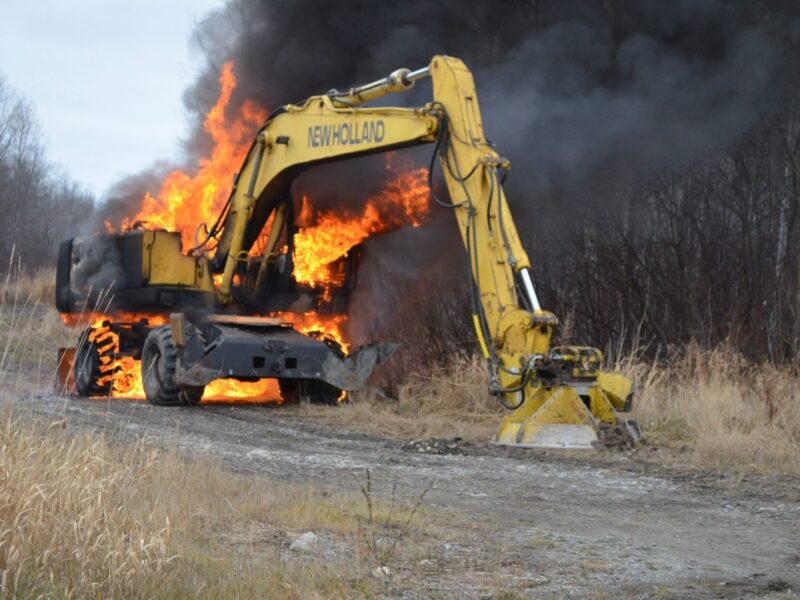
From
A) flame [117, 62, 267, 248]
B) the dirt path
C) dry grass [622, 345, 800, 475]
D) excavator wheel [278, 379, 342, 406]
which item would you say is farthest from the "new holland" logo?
dry grass [622, 345, 800, 475]

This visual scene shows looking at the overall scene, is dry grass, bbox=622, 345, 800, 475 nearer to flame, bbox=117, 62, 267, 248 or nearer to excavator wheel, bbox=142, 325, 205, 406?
excavator wheel, bbox=142, 325, 205, 406

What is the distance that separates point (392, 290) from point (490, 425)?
238 inches

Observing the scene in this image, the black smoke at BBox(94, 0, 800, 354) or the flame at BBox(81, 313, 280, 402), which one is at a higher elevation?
the black smoke at BBox(94, 0, 800, 354)

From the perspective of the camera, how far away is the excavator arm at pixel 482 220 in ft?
39.9

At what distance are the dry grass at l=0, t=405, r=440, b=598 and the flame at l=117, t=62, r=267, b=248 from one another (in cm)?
1117

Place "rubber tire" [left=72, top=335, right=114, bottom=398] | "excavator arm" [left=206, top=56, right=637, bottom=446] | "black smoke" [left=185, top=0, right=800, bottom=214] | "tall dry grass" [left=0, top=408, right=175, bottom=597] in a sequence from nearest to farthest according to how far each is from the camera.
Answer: "tall dry grass" [left=0, top=408, right=175, bottom=597] → "excavator arm" [left=206, top=56, right=637, bottom=446] → "black smoke" [left=185, top=0, right=800, bottom=214] → "rubber tire" [left=72, top=335, right=114, bottom=398]

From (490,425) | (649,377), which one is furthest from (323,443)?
(649,377)

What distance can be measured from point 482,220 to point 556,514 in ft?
18.1

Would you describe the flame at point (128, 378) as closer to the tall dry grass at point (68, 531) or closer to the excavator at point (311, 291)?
the excavator at point (311, 291)

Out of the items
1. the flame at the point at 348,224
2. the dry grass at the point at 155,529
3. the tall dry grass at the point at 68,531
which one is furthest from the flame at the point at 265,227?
the tall dry grass at the point at 68,531

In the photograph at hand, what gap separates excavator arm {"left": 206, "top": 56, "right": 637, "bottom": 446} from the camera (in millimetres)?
12164

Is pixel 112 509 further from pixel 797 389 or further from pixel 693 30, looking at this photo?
pixel 693 30

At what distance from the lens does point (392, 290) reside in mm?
20125

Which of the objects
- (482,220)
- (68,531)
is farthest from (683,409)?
(68,531)
